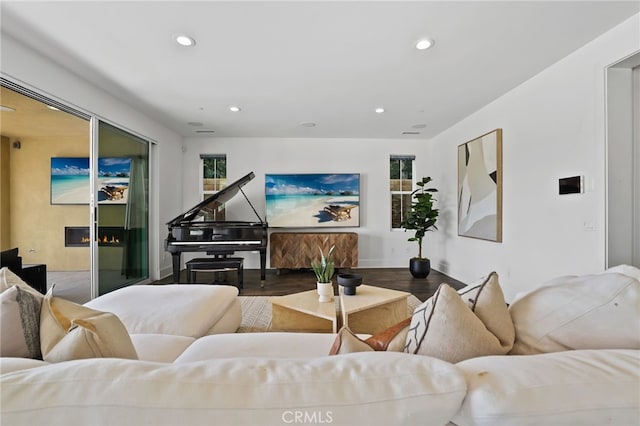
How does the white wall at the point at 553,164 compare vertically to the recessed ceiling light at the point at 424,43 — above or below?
below

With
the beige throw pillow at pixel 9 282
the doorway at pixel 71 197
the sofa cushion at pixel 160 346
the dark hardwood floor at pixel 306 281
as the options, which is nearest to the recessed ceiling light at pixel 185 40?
the doorway at pixel 71 197

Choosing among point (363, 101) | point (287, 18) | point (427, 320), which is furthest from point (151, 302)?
point (363, 101)

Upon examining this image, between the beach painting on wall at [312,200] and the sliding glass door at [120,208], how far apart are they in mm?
2176

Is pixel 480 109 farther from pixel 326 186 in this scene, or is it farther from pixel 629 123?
pixel 326 186

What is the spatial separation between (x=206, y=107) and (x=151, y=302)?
2958 mm

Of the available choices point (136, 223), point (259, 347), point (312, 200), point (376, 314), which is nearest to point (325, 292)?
point (376, 314)

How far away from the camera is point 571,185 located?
266 cm

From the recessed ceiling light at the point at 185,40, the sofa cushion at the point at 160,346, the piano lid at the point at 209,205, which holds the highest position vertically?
the recessed ceiling light at the point at 185,40

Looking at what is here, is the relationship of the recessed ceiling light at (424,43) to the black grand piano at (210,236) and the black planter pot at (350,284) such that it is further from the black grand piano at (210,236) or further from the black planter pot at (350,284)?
the black grand piano at (210,236)

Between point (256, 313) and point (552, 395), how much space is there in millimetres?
2941

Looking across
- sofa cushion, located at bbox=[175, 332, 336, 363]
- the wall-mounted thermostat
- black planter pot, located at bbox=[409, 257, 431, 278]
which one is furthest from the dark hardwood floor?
sofa cushion, located at bbox=[175, 332, 336, 363]

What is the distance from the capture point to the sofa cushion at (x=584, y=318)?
84 centimetres

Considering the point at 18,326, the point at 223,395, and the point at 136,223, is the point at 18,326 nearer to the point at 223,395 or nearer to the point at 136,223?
the point at 223,395

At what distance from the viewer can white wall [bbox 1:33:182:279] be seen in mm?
2496
